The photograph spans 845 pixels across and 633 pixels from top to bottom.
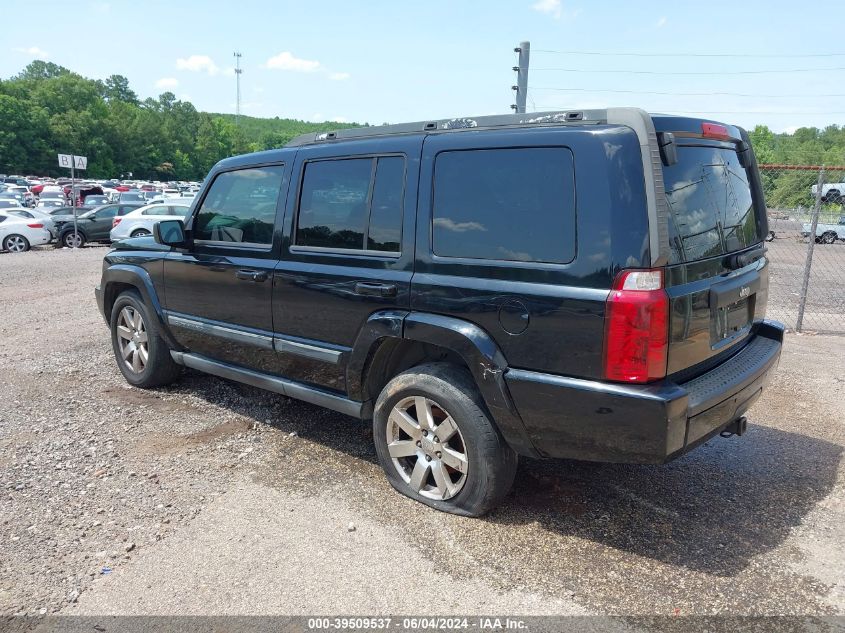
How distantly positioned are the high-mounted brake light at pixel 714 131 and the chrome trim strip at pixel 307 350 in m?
2.30

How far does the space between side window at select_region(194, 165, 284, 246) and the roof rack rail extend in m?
0.35

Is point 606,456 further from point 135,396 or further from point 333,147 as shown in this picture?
point 135,396

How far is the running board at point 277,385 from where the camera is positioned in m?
3.86

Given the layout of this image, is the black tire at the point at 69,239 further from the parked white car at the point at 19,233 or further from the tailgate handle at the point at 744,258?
the tailgate handle at the point at 744,258

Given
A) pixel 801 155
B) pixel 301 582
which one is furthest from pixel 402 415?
pixel 801 155

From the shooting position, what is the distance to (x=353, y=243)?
3.71 m

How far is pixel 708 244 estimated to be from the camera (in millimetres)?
3078

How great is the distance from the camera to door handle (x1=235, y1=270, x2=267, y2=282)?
4.12m

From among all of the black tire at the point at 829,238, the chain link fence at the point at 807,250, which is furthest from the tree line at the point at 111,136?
the chain link fence at the point at 807,250

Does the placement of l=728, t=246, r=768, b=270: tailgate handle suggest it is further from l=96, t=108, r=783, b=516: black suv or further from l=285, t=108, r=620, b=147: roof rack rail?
l=285, t=108, r=620, b=147: roof rack rail

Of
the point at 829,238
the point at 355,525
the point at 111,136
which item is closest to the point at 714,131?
the point at 355,525

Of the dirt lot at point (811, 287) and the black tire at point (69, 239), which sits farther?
the black tire at point (69, 239)

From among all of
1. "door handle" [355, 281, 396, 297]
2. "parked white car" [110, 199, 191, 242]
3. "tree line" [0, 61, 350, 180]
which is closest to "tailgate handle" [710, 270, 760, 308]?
"door handle" [355, 281, 396, 297]

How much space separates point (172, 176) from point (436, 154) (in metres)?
123
